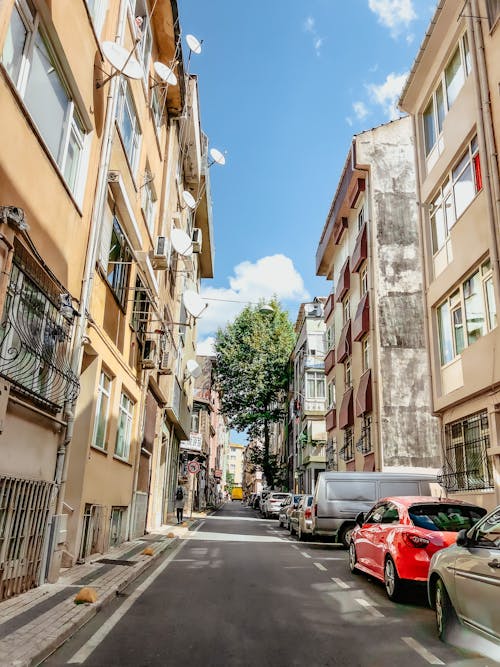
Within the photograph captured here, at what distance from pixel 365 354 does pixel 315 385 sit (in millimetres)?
18438

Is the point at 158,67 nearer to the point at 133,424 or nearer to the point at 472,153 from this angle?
the point at 472,153

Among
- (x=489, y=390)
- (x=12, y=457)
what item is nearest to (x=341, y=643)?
(x=12, y=457)

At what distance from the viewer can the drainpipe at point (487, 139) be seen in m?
12.7

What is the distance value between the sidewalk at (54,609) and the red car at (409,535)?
3.96m

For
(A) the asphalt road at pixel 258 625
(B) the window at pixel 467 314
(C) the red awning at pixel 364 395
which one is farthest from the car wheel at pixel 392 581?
(C) the red awning at pixel 364 395

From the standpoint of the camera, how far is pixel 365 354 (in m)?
26.5

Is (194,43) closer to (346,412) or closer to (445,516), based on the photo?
(445,516)

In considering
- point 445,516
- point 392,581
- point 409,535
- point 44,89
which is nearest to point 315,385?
point 445,516

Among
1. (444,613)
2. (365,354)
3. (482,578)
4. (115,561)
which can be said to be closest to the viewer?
(482,578)

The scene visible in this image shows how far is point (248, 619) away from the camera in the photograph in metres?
6.96

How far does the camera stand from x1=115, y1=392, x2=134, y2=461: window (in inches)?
603

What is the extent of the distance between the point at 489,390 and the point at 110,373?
28.6ft

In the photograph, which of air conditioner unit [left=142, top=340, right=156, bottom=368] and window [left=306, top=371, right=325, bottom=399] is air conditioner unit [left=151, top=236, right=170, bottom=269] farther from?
window [left=306, top=371, right=325, bottom=399]

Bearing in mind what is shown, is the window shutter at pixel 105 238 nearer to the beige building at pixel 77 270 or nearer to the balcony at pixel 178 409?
the beige building at pixel 77 270
